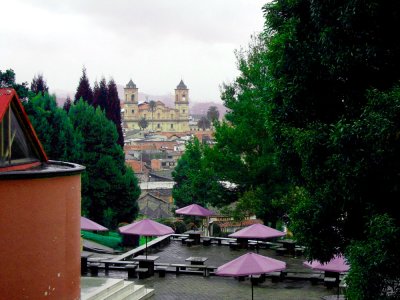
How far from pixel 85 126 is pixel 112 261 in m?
18.3

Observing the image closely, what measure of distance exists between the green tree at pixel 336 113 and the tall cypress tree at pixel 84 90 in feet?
163

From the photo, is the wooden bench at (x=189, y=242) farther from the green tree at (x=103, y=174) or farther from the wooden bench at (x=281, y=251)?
the green tree at (x=103, y=174)

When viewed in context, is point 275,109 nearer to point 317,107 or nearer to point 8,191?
point 317,107

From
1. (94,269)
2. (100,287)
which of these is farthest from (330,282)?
(94,269)

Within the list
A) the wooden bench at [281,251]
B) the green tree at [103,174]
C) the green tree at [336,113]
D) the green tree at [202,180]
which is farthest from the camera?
the green tree at [103,174]

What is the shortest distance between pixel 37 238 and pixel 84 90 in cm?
5002

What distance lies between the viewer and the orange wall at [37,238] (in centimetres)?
1292

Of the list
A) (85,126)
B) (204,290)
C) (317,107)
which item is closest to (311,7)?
(317,107)

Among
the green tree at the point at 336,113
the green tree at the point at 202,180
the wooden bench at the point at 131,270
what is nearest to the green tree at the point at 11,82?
the green tree at the point at 202,180

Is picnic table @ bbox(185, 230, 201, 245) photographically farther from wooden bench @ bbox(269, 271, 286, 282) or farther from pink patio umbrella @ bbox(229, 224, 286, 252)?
wooden bench @ bbox(269, 271, 286, 282)

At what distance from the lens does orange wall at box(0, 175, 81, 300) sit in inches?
509

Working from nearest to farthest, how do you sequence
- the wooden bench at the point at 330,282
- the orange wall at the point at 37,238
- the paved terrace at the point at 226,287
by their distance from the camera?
the orange wall at the point at 37,238
the paved terrace at the point at 226,287
the wooden bench at the point at 330,282

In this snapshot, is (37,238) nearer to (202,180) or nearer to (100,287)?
(100,287)

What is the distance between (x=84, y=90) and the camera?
62.1 m
